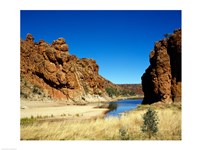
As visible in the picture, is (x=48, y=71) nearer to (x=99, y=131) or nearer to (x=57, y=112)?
(x=57, y=112)

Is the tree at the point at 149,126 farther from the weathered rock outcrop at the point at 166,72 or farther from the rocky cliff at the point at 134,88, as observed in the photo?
the rocky cliff at the point at 134,88

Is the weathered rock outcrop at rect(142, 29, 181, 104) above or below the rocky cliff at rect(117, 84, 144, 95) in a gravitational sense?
above

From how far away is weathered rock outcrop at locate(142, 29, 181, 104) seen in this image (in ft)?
69.1

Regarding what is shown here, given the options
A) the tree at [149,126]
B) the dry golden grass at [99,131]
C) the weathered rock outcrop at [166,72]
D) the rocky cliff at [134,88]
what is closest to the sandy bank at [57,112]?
the dry golden grass at [99,131]

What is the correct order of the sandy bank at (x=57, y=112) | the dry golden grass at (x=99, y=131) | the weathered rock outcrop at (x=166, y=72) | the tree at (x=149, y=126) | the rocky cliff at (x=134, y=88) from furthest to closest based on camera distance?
the rocky cliff at (x=134, y=88) < the weathered rock outcrop at (x=166, y=72) < the sandy bank at (x=57, y=112) < the tree at (x=149, y=126) < the dry golden grass at (x=99, y=131)

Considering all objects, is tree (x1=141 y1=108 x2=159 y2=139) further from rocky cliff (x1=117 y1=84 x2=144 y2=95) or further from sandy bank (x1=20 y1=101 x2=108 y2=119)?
rocky cliff (x1=117 y1=84 x2=144 y2=95)

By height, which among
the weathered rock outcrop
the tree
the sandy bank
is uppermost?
the weathered rock outcrop

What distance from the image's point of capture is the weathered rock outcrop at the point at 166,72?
21053 millimetres

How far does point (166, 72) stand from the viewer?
23.7 meters

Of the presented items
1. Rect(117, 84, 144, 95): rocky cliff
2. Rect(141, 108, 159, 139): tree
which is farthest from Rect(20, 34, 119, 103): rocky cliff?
Rect(117, 84, 144, 95): rocky cliff

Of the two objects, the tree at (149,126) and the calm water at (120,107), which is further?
the calm water at (120,107)
